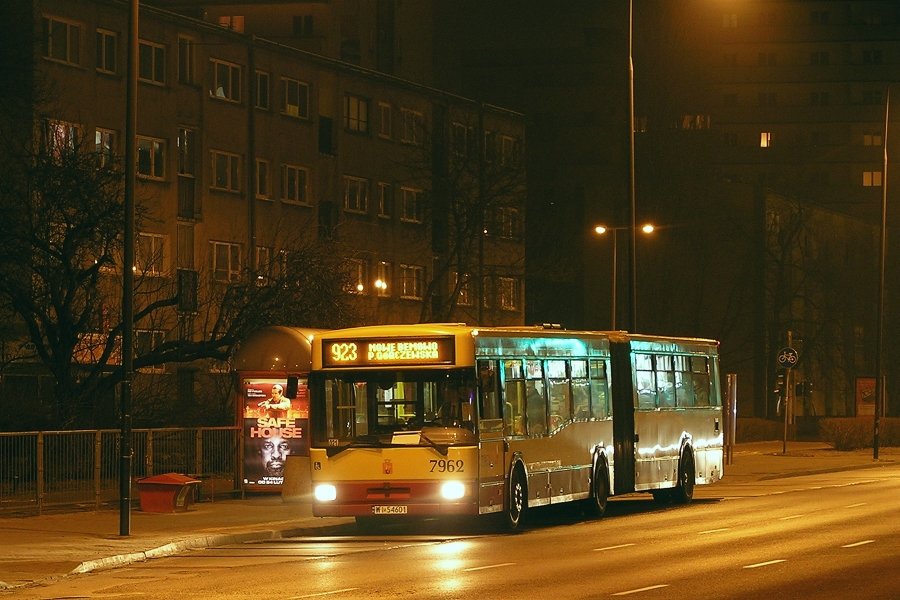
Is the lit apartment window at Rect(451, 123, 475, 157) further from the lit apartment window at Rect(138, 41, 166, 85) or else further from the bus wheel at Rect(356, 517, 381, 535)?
the bus wheel at Rect(356, 517, 381, 535)

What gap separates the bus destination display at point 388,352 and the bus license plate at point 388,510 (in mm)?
2037

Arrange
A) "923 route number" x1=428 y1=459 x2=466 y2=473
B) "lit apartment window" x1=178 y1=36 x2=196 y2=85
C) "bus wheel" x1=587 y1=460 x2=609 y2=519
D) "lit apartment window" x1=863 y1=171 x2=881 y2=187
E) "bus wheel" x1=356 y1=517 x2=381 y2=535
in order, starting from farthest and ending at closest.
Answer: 1. "lit apartment window" x1=863 y1=171 x2=881 y2=187
2. "lit apartment window" x1=178 y1=36 x2=196 y2=85
3. "bus wheel" x1=587 y1=460 x2=609 y2=519
4. "bus wheel" x1=356 y1=517 x2=381 y2=535
5. "923 route number" x1=428 y1=459 x2=466 y2=473

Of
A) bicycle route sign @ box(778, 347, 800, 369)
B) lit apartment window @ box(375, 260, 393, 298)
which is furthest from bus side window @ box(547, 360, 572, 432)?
lit apartment window @ box(375, 260, 393, 298)

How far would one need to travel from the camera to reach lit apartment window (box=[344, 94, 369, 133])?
68.2 meters

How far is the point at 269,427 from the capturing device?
98.0 feet

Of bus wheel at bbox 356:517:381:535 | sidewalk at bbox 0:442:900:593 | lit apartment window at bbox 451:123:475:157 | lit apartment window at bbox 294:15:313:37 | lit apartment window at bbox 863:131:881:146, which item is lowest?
bus wheel at bbox 356:517:381:535

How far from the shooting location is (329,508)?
76.4 ft

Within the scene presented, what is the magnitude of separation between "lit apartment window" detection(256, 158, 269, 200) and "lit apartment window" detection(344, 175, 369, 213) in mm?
5849

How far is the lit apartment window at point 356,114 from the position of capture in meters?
68.2

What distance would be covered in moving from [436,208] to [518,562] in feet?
146

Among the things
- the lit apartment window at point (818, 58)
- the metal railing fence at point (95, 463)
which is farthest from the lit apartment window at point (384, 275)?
the lit apartment window at point (818, 58)

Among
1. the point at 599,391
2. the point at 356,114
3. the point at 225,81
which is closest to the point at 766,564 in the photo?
the point at 599,391

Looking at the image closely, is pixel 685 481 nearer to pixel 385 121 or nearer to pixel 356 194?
pixel 356 194

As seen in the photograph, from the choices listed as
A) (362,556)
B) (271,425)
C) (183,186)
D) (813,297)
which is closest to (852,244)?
(813,297)
